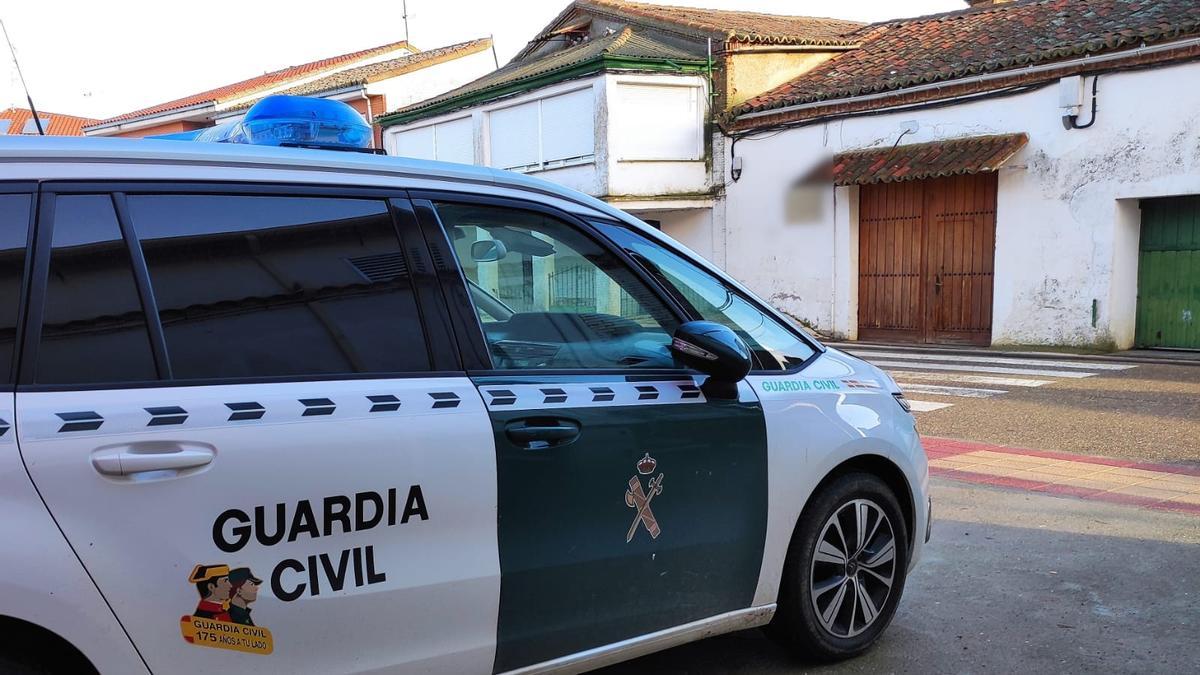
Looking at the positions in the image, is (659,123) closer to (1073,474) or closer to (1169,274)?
(1169,274)

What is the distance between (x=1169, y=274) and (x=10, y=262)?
51.6ft

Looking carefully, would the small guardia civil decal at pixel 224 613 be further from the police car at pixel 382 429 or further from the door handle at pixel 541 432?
the door handle at pixel 541 432

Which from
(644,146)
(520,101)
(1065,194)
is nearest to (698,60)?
(644,146)

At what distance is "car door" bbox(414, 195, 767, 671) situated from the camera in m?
2.70

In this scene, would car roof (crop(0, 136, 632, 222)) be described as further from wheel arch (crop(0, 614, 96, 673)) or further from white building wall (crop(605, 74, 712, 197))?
white building wall (crop(605, 74, 712, 197))

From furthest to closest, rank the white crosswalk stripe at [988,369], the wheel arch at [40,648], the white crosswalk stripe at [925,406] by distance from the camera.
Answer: the white crosswalk stripe at [988,369], the white crosswalk stripe at [925,406], the wheel arch at [40,648]

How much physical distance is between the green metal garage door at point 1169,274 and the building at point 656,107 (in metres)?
8.37

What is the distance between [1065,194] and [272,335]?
49.2 feet

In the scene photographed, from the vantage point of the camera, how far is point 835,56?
21438 mm

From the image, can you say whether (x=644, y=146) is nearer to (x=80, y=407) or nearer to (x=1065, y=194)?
(x=1065, y=194)

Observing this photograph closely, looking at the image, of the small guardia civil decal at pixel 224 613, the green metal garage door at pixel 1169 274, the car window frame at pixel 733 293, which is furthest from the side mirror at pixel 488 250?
the green metal garage door at pixel 1169 274

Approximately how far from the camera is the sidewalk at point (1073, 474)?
6.01 meters

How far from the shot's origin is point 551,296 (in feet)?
10.4

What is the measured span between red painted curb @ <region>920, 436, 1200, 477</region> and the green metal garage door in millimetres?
8373
